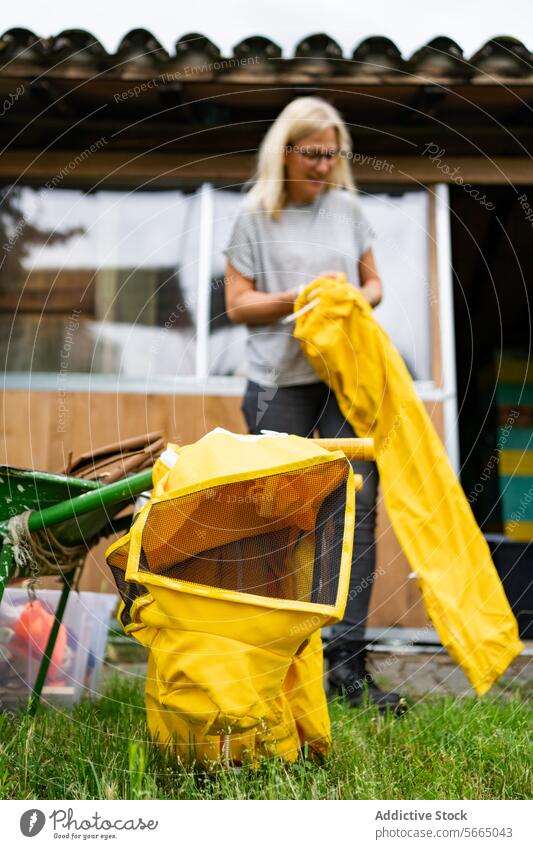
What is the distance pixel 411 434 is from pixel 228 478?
1.03 m

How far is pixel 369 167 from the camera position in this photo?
391cm

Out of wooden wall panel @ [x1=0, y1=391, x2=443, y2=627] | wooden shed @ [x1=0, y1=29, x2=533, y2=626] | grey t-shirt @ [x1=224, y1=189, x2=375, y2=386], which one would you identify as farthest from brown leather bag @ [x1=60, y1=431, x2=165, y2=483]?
wooden wall panel @ [x1=0, y1=391, x2=443, y2=627]

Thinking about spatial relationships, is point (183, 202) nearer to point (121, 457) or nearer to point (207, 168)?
point (207, 168)

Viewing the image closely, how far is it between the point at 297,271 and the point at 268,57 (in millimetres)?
1307

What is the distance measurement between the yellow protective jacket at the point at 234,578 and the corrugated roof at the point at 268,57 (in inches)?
89.9

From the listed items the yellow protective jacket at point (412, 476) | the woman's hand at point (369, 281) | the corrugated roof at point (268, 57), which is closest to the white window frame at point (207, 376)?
the corrugated roof at point (268, 57)

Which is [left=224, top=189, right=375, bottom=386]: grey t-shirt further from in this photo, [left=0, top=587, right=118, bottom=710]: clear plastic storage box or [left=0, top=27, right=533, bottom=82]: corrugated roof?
[left=0, top=27, right=533, bottom=82]: corrugated roof

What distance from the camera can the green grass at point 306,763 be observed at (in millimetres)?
1426

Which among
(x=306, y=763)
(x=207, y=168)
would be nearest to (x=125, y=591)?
(x=306, y=763)

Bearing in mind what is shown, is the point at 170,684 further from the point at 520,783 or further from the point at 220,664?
the point at 520,783

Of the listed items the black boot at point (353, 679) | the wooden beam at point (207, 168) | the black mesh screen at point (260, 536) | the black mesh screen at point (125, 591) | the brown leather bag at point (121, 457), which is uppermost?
the wooden beam at point (207, 168)

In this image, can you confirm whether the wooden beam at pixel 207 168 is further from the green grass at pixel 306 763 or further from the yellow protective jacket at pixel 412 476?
the green grass at pixel 306 763

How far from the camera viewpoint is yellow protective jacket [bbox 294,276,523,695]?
2.06 metres

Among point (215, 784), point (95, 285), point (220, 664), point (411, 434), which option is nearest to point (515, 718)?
point (411, 434)
